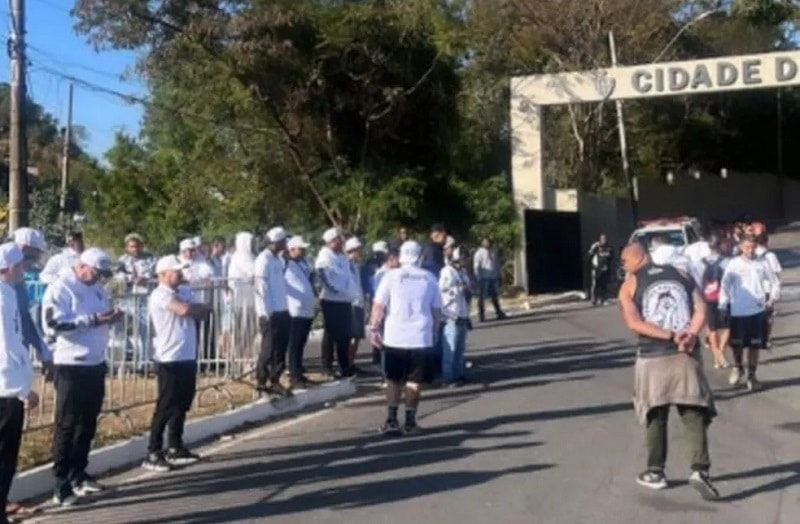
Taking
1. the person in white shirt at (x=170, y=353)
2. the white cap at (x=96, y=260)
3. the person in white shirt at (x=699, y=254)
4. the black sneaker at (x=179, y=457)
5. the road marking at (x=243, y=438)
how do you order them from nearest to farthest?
the white cap at (x=96, y=260) < the road marking at (x=243, y=438) < the person in white shirt at (x=170, y=353) < the black sneaker at (x=179, y=457) < the person in white shirt at (x=699, y=254)

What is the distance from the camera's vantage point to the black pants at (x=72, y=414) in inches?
391

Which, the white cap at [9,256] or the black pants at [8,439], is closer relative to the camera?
the black pants at [8,439]

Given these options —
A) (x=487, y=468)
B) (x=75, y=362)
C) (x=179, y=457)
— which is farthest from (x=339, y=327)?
(x=75, y=362)

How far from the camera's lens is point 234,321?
15.3 metres

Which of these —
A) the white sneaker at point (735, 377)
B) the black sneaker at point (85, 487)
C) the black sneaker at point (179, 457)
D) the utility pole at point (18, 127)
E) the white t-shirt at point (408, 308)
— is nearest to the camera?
the black sneaker at point (85, 487)

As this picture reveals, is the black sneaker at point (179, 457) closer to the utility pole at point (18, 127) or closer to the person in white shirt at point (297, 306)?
the person in white shirt at point (297, 306)

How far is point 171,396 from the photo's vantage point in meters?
11.2

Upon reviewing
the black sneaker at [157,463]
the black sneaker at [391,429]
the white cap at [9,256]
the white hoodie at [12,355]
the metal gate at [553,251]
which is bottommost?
the black sneaker at [157,463]

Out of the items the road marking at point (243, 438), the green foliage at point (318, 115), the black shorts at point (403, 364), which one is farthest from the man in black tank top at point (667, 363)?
the green foliage at point (318, 115)

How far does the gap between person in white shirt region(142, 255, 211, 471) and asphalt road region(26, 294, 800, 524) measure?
35 cm

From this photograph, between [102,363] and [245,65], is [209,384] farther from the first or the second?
[245,65]

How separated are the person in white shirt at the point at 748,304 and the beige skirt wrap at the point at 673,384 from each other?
6273mm

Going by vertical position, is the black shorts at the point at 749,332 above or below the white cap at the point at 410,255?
below

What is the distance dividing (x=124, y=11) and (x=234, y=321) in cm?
2024
